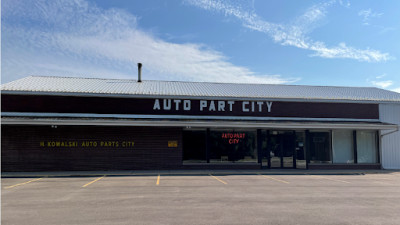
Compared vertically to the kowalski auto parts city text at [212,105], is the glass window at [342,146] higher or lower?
lower

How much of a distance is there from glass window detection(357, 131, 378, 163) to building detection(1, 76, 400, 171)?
0.24 feet

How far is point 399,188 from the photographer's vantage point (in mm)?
13430

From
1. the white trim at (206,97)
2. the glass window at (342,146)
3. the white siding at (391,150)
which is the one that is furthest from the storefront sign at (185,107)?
the white siding at (391,150)

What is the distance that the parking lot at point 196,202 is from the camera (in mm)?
7711

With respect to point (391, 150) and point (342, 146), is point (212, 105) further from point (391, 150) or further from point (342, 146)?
point (391, 150)

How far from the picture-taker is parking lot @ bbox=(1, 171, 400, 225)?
771cm

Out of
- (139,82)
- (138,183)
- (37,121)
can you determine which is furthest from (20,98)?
(138,183)

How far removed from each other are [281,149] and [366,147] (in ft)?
22.2

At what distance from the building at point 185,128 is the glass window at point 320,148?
72 millimetres

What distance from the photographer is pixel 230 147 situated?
66.8 ft

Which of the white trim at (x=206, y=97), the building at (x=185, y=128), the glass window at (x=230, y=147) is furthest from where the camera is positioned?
the glass window at (x=230, y=147)

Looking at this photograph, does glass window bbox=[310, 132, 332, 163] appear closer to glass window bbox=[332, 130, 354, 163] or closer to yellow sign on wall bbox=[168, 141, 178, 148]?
glass window bbox=[332, 130, 354, 163]

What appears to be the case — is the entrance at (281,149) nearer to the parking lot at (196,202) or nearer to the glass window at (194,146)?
the glass window at (194,146)

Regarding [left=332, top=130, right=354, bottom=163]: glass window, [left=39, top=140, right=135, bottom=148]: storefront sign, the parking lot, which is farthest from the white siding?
[left=39, top=140, right=135, bottom=148]: storefront sign
